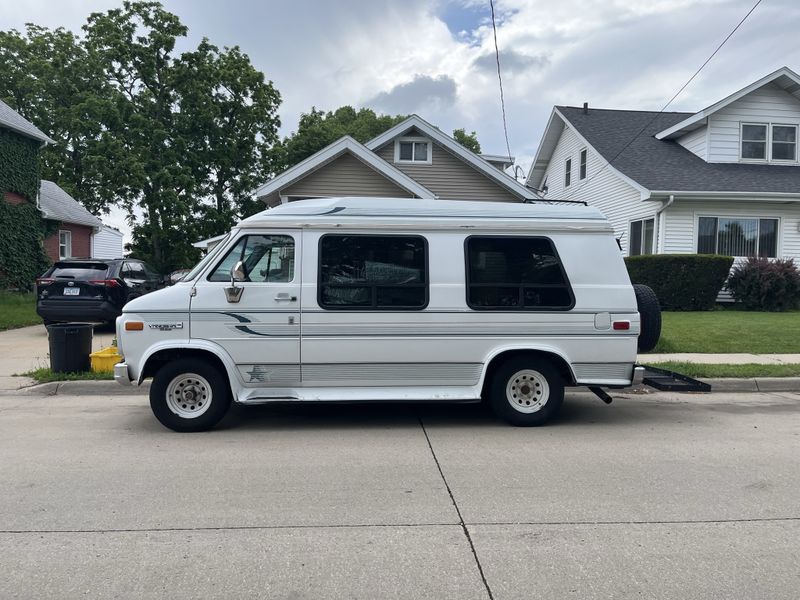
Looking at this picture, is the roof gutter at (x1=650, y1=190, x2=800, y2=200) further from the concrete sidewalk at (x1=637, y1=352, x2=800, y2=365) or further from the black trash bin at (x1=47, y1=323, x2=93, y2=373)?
the black trash bin at (x1=47, y1=323, x2=93, y2=373)

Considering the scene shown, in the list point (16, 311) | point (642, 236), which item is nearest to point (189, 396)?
point (16, 311)

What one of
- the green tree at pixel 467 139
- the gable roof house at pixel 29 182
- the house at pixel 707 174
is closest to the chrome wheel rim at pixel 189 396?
the house at pixel 707 174

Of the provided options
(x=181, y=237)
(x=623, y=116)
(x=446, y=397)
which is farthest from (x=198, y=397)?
(x=181, y=237)

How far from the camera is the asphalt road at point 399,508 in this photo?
3.31m

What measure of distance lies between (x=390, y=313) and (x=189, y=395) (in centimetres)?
225

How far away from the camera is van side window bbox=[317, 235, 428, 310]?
630 centimetres

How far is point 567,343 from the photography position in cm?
643

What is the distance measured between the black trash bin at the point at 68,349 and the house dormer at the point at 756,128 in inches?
730

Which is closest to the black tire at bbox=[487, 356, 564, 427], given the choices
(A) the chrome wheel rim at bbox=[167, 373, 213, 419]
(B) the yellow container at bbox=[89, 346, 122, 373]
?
(A) the chrome wheel rim at bbox=[167, 373, 213, 419]

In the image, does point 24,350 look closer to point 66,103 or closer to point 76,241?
point 76,241

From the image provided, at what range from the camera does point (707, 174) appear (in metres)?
18.4

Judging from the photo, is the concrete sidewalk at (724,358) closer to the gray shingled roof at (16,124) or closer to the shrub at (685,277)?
the shrub at (685,277)

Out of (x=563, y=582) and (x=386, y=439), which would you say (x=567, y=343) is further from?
(x=563, y=582)

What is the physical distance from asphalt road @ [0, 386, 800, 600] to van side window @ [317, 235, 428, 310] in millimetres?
1393
